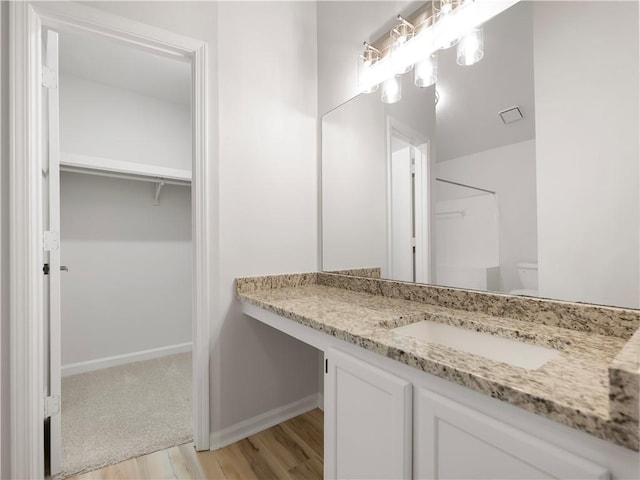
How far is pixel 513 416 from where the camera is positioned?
1.95ft

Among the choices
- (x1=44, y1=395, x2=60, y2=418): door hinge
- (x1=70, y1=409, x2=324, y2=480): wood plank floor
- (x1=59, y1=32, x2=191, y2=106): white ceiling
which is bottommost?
(x1=70, y1=409, x2=324, y2=480): wood plank floor

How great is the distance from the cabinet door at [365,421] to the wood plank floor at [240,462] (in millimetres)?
515

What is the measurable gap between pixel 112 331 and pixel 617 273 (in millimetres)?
3225

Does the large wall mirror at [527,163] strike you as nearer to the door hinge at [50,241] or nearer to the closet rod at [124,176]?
the door hinge at [50,241]

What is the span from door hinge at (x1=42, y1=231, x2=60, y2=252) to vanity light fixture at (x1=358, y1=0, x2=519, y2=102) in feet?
5.54

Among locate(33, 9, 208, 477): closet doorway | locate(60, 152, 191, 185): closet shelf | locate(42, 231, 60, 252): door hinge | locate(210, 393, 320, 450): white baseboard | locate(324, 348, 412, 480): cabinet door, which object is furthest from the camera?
locate(60, 152, 191, 185): closet shelf

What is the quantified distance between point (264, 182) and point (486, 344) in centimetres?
133

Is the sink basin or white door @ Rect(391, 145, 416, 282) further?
white door @ Rect(391, 145, 416, 282)

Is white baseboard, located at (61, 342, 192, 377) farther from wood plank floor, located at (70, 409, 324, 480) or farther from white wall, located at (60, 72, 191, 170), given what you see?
white wall, located at (60, 72, 191, 170)

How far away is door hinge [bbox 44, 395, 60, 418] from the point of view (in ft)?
4.50

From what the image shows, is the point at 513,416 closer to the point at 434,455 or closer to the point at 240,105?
the point at 434,455

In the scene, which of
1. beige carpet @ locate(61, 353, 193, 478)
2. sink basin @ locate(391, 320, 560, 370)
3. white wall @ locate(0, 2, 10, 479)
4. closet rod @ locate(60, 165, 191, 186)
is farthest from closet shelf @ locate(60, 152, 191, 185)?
sink basin @ locate(391, 320, 560, 370)

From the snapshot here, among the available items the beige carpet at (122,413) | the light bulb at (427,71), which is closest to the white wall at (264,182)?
the beige carpet at (122,413)

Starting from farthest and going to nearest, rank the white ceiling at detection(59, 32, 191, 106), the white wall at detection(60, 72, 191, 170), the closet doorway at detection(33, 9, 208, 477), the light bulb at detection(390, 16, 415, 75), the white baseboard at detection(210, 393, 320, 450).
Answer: the white wall at detection(60, 72, 191, 170) < the white ceiling at detection(59, 32, 191, 106) < the closet doorway at detection(33, 9, 208, 477) < the white baseboard at detection(210, 393, 320, 450) < the light bulb at detection(390, 16, 415, 75)
